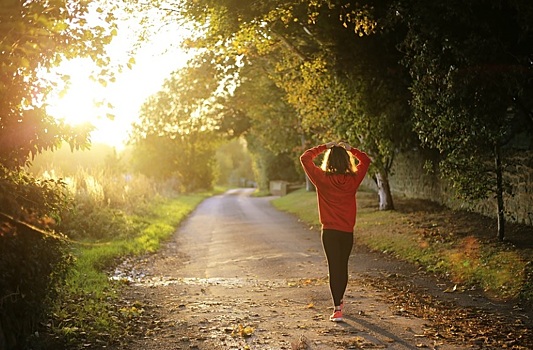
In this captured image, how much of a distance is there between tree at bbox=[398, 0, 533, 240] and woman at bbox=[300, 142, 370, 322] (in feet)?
14.8

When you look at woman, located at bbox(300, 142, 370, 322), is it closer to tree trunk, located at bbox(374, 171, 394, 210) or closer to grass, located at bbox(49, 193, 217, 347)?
grass, located at bbox(49, 193, 217, 347)

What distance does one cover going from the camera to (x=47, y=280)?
6348 mm

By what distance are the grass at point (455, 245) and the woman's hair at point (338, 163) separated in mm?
3309

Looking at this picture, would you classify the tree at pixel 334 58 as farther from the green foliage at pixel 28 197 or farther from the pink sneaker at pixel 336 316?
the green foliage at pixel 28 197

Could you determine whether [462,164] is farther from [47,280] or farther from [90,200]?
[90,200]

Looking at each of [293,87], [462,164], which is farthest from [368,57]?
[462,164]

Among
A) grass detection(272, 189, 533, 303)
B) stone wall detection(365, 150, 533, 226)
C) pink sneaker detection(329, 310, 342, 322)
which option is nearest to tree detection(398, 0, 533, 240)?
grass detection(272, 189, 533, 303)

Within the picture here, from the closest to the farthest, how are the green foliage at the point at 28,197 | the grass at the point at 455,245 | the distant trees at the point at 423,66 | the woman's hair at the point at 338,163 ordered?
the green foliage at the point at 28,197 → the woman's hair at the point at 338,163 → the grass at the point at 455,245 → the distant trees at the point at 423,66

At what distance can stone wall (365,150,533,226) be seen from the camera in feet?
46.3

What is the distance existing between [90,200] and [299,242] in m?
6.46

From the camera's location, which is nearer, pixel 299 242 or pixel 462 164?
pixel 462 164

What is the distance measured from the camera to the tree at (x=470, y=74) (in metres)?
11.1

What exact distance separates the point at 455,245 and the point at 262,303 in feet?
20.1

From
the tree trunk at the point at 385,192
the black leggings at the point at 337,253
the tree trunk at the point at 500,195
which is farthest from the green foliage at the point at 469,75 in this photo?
the tree trunk at the point at 385,192
